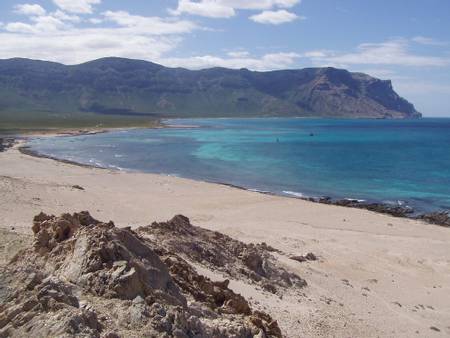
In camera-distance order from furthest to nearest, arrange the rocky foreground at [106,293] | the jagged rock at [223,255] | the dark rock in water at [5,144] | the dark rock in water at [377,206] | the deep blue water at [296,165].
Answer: the dark rock in water at [5,144]
the deep blue water at [296,165]
the dark rock in water at [377,206]
the jagged rock at [223,255]
the rocky foreground at [106,293]

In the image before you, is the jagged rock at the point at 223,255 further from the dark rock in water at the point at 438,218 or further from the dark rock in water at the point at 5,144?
the dark rock in water at the point at 5,144

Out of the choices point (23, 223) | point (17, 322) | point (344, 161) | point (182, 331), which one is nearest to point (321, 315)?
point (182, 331)

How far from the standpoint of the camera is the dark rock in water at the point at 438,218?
41.7 meters

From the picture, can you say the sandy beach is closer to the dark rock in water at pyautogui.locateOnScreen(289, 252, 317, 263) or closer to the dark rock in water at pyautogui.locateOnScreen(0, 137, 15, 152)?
the dark rock in water at pyautogui.locateOnScreen(289, 252, 317, 263)

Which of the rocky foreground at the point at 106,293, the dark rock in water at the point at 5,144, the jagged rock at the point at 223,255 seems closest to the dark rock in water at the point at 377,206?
the jagged rock at the point at 223,255

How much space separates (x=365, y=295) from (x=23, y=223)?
15119 millimetres

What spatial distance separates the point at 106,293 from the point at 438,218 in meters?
37.9

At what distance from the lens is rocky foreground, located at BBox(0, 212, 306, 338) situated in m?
9.09

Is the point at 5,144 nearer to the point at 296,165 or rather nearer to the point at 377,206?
the point at 296,165

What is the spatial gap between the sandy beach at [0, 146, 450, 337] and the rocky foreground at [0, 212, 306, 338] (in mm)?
2301

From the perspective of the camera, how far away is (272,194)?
2092 inches

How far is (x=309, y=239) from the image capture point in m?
31.6

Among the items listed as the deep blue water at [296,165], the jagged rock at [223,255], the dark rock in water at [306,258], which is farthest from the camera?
the deep blue water at [296,165]

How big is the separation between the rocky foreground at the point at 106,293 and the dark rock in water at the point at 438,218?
31.9 meters
